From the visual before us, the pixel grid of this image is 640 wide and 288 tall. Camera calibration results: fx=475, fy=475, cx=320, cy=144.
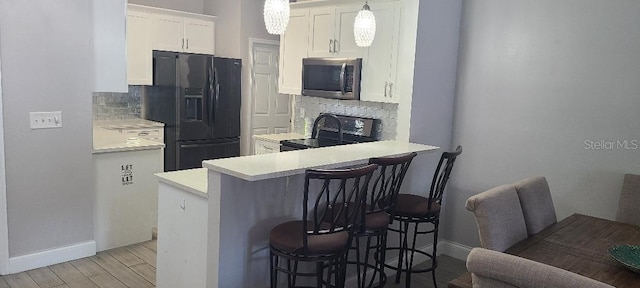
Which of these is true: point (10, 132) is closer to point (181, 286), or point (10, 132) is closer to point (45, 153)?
point (45, 153)

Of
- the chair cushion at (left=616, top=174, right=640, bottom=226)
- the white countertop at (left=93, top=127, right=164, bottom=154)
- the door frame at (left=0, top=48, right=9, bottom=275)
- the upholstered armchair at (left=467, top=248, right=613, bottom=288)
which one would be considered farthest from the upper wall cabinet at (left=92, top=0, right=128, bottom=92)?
the chair cushion at (left=616, top=174, right=640, bottom=226)

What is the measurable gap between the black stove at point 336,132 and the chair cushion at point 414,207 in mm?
1153

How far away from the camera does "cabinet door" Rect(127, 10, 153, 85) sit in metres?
5.53

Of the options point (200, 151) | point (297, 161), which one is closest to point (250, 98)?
point (200, 151)

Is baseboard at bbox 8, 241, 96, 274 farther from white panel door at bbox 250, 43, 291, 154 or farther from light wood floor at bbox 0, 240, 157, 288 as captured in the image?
white panel door at bbox 250, 43, 291, 154

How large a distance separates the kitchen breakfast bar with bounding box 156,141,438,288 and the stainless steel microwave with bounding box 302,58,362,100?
4.37ft

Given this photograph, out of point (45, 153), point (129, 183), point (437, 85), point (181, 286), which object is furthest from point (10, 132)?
point (437, 85)

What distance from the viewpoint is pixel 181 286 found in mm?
2799

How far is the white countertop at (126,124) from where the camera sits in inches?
213

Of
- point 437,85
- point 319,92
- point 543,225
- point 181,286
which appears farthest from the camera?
point 319,92

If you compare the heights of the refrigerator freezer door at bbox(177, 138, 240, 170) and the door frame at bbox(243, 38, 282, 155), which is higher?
the door frame at bbox(243, 38, 282, 155)

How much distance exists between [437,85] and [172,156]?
3.34 meters

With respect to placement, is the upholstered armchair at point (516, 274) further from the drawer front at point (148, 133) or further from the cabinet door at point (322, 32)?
the drawer front at point (148, 133)

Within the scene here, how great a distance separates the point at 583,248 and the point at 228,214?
5.78 ft
